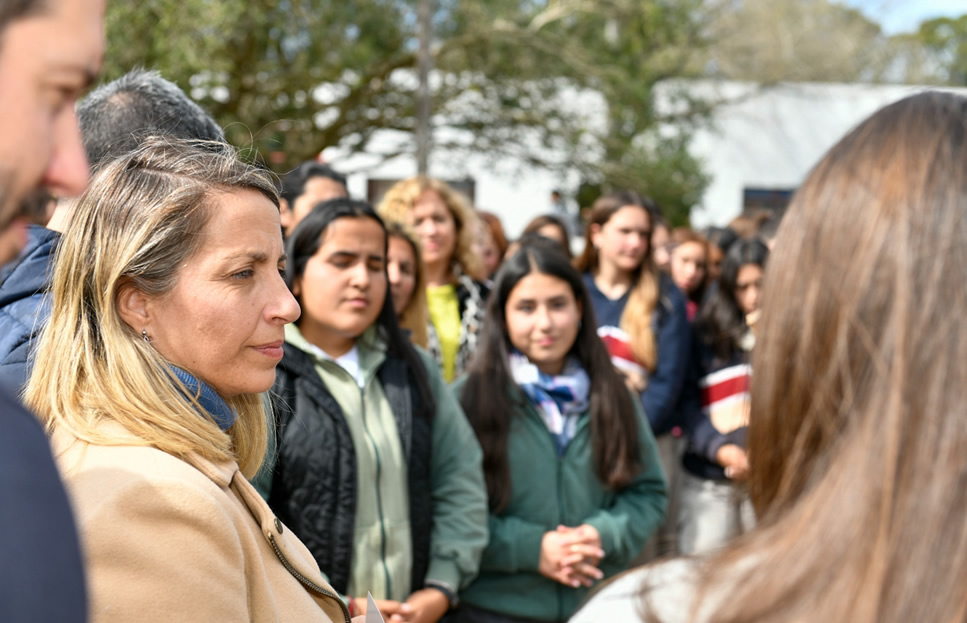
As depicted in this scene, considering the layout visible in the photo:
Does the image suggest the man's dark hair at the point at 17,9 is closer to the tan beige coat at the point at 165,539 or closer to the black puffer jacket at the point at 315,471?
the tan beige coat at the point at 165,539

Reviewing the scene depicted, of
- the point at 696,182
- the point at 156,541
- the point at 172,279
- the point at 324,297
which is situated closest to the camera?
the point at 156,541

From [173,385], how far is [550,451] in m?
2.03

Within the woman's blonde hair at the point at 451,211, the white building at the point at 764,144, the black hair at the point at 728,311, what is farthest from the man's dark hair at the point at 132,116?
the white building at the point at 764,144

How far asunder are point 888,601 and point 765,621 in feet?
0.39

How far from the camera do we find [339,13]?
10898mm

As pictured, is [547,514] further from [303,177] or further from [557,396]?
[303,177]

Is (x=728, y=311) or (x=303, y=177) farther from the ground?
(x=303, y=177)

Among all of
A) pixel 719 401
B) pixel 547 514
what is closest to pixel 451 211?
pixel 719 401

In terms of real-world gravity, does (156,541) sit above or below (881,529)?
below

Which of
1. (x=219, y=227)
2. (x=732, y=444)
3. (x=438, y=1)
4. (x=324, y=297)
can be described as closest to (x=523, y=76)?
(x=438, y=1)

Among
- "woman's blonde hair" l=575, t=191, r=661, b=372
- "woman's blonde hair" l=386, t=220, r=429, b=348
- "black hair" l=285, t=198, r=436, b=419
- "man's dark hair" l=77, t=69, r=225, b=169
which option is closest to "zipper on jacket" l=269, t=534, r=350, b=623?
"man's dark hair" l=77, t=69, r=225, b=169

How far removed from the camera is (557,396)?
11.8 feet

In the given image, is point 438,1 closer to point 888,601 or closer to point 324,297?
point 324,297

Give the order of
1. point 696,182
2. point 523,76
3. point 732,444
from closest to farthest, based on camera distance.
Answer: point 732,444
point 523,76
point 696,182
